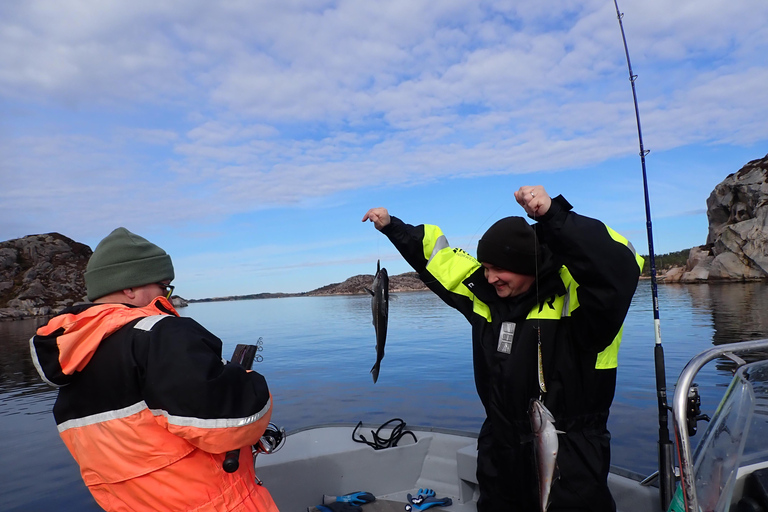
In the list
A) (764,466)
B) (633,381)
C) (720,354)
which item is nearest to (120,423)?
(720,354)

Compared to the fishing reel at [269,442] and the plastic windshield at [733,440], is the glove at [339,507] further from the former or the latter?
the plastic windshield at [733,440]

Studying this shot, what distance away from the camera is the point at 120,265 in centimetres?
220

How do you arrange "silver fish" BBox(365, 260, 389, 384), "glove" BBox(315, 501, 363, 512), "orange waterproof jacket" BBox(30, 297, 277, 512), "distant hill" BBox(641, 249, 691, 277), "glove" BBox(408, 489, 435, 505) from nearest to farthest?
"orange waterproof jacket" BBox(30, 297, 277, 512)
"silver fish" BBox(365, 260, 389, 384)
"glove" BBox(315, 501, 363, 512)
"glove" BBox(408, 489, 435, 505)
"distant hill" BBox(641, 249, 691, 277)

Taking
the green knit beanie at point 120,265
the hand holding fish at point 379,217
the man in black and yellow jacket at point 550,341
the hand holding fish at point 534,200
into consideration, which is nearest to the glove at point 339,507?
the man in black and yellow jacket at point 550,341

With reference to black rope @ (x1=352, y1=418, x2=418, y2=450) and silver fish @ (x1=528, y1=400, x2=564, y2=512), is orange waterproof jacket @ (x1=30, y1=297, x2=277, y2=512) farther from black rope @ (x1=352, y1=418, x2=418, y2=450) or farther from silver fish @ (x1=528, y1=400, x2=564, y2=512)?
black rope @ (x1=352, y1=418, x2=418, y2=450)

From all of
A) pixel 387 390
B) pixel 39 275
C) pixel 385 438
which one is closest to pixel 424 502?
pixel 385 438

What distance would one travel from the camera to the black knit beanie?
2.61m

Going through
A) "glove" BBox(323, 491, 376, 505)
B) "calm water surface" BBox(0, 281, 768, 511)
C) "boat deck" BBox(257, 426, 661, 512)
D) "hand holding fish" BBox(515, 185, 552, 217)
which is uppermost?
"hand holding fish" BBox(515, 185, 552, 217)

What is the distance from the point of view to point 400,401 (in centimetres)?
1239

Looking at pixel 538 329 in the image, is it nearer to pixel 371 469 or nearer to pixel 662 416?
pixel 662 416

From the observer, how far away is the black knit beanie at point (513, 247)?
2607mm

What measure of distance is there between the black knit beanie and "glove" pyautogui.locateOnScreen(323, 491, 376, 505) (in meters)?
2.94

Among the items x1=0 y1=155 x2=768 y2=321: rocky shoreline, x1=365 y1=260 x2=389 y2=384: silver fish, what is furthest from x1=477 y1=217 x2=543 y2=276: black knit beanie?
x1=0 y1=155 x2=768 y2=321: rocky shoreline

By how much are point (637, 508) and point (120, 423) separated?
137 inches
